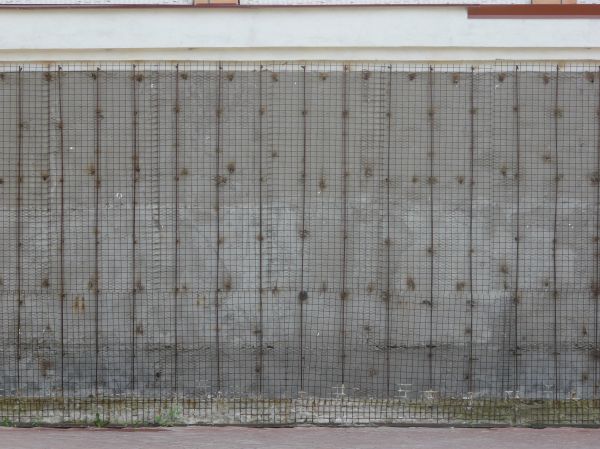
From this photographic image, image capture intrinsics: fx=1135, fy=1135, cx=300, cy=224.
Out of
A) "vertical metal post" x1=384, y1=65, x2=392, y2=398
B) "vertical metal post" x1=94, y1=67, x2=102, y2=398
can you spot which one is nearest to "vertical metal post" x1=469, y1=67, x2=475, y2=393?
"vertical metal post" x1=384, y1=65, x2=392, y2=398

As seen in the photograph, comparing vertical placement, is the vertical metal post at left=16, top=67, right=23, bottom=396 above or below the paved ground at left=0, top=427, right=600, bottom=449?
above

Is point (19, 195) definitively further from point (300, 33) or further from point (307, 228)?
point (300, 33)

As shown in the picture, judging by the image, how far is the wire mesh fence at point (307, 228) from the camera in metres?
10.7

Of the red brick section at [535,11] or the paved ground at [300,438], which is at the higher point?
the red brick section at [535,11]

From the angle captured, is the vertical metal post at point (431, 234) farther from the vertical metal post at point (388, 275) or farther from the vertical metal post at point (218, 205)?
the vertical metal post at point (218, 205)

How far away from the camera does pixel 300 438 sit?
950 centimetres

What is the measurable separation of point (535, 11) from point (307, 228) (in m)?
2.95

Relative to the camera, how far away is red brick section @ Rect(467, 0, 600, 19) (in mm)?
10586

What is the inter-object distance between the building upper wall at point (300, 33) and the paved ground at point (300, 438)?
11.4 ft

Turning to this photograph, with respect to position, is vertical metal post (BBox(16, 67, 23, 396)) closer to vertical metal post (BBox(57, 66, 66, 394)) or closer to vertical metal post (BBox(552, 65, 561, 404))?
vertical metal post (BBox(57, 66, 66, 394))

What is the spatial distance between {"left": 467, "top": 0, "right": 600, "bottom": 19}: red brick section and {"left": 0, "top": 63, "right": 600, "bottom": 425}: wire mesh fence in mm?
523

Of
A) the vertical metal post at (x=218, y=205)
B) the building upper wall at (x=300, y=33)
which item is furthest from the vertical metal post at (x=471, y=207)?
the vertical metal post at (x=218, y=205)

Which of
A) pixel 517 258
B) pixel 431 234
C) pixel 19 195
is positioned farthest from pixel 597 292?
pixel 19 195

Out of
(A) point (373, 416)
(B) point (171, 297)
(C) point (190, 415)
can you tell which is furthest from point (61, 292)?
(A) point (373, 416)
